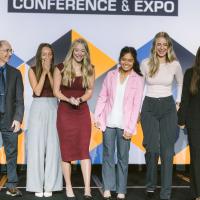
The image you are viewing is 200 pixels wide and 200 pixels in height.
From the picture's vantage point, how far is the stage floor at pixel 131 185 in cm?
489

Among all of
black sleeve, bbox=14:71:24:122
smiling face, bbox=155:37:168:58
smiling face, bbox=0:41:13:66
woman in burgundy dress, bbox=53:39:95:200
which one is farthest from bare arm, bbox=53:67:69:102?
smiling face, bbox=155:37:168:58

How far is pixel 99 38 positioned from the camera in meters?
6.65

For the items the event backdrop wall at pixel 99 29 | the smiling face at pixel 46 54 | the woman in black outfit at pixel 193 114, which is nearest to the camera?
the woman in black outfit at pixel 193 114

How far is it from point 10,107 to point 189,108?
1811 mm

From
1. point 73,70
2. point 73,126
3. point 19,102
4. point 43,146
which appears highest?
point 73,70

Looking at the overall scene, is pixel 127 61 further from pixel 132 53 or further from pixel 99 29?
pixel 99 29

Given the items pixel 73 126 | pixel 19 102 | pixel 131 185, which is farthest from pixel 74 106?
pixel 131 185

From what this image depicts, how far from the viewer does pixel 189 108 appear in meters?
4.59

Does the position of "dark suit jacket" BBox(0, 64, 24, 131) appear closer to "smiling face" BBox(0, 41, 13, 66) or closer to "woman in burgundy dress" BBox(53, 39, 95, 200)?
"smiling face" BBox(0, 41, 13, 66)

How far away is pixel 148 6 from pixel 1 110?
2915mm

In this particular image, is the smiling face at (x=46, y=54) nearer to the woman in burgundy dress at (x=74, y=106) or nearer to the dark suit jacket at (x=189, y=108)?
the woman in burgundy dress at (x=74, y=106)

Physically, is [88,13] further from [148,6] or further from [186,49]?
[186,49]

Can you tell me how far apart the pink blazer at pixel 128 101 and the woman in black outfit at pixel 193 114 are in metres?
0.45

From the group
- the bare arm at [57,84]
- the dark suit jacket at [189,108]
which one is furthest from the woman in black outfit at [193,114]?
the bare arm at [57,84]
